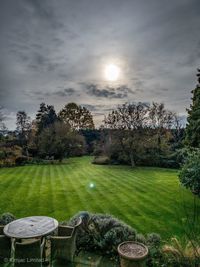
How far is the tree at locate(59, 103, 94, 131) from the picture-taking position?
52.4 meters

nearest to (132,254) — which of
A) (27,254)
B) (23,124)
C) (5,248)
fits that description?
(27,254)

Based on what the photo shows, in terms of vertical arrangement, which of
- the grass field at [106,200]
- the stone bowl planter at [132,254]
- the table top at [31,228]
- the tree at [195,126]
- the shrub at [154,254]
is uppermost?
the tree at [195,126]

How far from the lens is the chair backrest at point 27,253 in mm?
4867

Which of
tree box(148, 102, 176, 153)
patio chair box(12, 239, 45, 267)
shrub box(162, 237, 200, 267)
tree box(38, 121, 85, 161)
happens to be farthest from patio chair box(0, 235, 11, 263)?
tree box(148, 102, 176, 153)

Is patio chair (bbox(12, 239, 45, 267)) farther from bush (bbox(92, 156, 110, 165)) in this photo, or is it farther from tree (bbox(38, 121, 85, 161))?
tree (bbox(38, 121, 85, 161))

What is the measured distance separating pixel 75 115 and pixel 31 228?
47215 millimetres

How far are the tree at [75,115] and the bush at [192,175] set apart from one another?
137ft

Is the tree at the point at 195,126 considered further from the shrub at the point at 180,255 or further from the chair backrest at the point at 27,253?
the chair backrest at the point at 27,253

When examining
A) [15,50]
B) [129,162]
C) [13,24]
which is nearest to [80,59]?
[15,50]

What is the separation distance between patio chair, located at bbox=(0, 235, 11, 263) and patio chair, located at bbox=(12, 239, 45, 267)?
82cm

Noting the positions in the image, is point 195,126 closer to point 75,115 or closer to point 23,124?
point 23,124

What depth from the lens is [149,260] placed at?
577 centimetres

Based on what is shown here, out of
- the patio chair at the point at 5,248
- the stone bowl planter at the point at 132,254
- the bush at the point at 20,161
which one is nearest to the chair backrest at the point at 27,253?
the patio chair at the point at 5,248

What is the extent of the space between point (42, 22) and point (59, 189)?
10.7 metres
